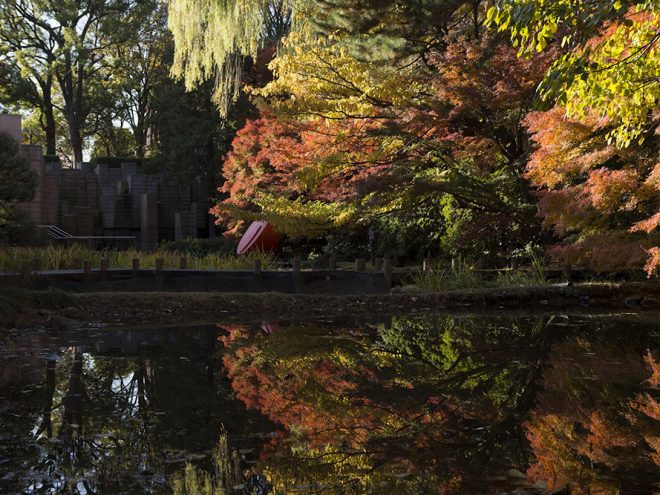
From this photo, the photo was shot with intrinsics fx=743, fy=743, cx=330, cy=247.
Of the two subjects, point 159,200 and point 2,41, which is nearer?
point 159,200

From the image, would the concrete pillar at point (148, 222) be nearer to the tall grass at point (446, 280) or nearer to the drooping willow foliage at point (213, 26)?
the drooping willow foliage at point (213, 26)

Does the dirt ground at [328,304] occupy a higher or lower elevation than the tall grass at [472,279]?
lower

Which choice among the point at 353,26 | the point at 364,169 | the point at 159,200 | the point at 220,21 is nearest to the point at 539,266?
the point at 364,169

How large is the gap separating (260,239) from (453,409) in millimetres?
15017

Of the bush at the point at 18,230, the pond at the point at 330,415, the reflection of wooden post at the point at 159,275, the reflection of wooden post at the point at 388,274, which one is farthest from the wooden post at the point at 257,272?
the pond at the point at 330,415

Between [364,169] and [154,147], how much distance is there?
21.8 m

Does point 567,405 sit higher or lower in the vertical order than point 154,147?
lower

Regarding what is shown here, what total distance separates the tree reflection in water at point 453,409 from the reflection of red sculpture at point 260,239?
10.7m

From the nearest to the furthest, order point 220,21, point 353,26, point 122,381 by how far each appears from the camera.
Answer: point 122,381
point 353,26
point 220,21

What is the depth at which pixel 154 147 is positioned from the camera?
34.8m

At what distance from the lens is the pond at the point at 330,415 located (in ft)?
12.2

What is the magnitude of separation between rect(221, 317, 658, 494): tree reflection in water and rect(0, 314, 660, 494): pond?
0.05ft

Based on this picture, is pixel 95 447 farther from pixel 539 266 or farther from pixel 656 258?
pixel 539 266

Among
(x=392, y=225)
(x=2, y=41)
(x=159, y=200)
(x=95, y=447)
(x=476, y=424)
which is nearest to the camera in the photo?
(x=95, y=447)
